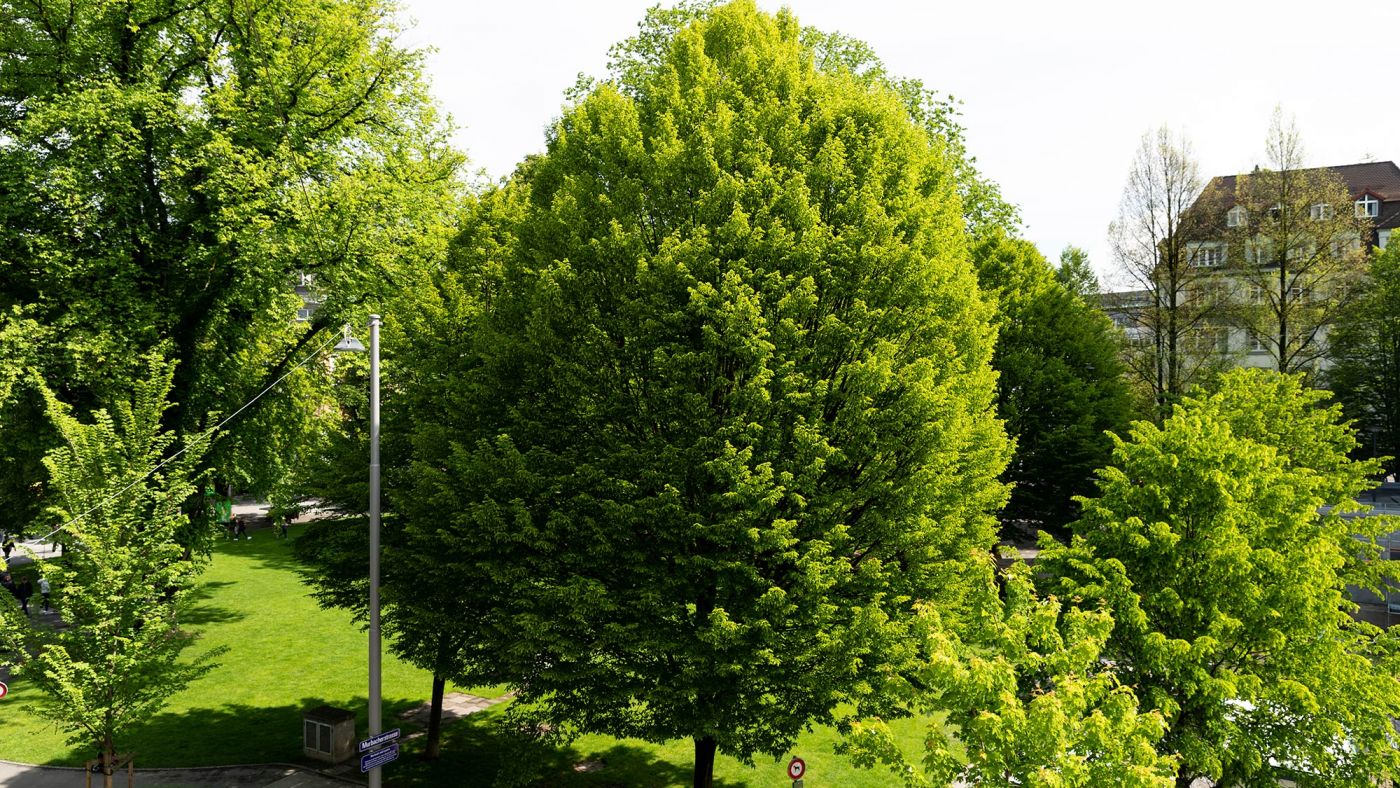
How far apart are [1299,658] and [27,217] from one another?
2633 centimetres

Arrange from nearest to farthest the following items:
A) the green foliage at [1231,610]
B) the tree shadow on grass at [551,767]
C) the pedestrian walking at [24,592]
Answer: the green foliage at [1231,610] → the tree shadow on grass at [551,767] → the pedestrian walking at [24,592]

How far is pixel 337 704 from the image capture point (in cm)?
2031

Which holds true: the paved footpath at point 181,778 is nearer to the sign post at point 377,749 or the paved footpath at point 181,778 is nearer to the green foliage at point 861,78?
the sign post at point 377,749

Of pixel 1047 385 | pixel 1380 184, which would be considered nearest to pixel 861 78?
pixel 1047 385

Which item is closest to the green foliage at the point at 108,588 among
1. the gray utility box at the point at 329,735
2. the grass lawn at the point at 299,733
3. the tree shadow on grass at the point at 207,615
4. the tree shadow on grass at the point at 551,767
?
the grass lawn at the point at 299,733

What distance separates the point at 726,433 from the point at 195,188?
14864 mm

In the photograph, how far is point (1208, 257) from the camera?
38844mm

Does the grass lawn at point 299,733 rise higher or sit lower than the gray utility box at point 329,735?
lower

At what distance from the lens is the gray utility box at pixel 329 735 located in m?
16.9

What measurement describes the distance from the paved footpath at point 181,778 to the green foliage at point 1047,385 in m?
24.2

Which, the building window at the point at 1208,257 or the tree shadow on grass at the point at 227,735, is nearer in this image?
the tree shadow on grass at the point at 227,735

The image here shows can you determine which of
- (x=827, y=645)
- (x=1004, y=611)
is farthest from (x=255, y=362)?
(x=1004, y=611)

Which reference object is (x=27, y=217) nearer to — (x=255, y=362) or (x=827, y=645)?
(x=255, y=362)

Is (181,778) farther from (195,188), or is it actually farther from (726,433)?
(726,433)
